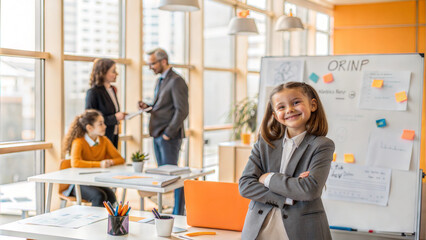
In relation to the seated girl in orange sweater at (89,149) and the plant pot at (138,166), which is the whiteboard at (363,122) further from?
the seated girl in orange sweater at (89,149)

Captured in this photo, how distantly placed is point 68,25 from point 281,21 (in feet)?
10.5

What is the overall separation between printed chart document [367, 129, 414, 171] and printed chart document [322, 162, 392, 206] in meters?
0.06

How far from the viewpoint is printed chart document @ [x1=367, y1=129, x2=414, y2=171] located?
12.5 ft

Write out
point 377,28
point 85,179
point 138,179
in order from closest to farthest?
point 138,179 < point 85,179 < point 377,28

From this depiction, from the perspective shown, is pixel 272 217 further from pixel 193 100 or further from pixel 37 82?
pixel 193 100

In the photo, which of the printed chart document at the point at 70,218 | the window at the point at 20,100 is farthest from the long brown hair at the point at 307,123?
the window at the point at 20,100

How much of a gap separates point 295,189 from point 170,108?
308cm

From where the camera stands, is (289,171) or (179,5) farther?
(179,5)

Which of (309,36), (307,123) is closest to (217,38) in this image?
(309,36)

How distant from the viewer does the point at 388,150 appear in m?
3.86

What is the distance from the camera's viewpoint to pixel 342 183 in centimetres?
396

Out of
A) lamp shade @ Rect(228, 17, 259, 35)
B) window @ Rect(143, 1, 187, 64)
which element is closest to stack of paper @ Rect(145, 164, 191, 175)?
window @ Rect(143, 1, 187, 64)

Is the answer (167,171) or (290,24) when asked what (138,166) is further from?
(290,24)

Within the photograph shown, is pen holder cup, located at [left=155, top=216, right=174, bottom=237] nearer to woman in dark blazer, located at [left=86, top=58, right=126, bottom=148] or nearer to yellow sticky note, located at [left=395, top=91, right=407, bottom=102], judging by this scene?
yellow sticky note, located at [left=395, top=91, right=407, bottom=102]
